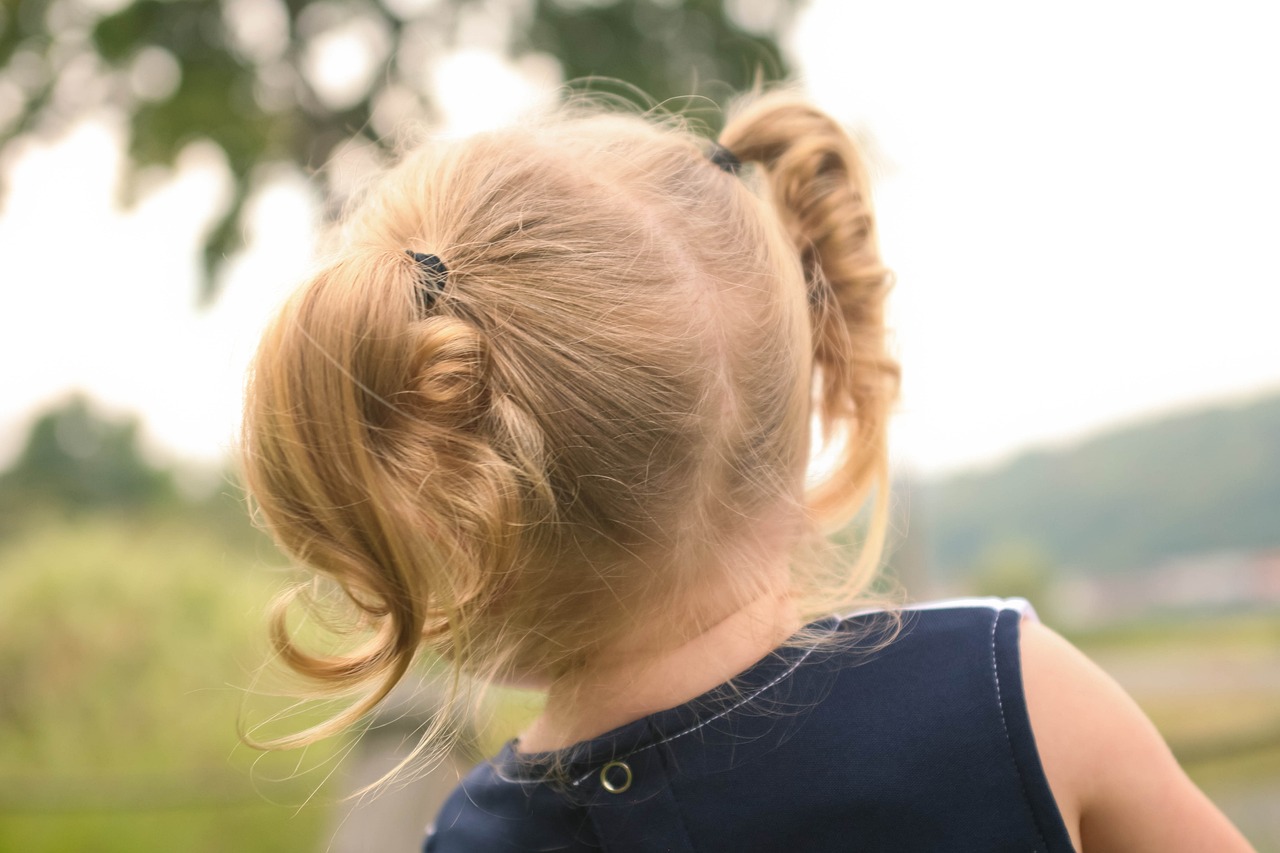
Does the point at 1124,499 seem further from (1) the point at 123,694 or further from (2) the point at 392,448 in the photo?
(1) the point at 123,694

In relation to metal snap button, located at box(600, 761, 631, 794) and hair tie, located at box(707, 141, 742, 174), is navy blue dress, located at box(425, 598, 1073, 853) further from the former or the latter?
hair tie, located at box(707, 141, 742, 174)

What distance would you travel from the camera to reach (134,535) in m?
3.75

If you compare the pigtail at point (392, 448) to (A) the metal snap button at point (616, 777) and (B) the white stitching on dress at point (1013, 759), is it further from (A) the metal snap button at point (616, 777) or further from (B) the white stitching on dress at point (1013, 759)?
(B) the white stitching on dress at point (1013, 759)

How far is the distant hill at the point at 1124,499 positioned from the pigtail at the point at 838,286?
1.69m

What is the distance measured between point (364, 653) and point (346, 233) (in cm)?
36

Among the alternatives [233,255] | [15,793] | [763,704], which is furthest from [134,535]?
[763,704]

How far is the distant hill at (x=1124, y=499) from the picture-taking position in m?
2.95

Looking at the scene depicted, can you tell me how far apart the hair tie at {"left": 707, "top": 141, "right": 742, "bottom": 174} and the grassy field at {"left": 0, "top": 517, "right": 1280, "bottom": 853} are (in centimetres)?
258

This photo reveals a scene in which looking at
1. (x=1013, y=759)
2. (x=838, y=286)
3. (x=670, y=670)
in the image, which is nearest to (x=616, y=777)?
(x=670, y=670)

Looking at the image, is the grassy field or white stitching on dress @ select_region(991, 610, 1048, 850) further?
the grassy field

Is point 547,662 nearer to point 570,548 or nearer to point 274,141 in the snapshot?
point 570,548

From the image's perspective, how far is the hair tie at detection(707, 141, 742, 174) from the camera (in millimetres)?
976

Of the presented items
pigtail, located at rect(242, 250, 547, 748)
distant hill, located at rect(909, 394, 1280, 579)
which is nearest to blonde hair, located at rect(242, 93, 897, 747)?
pigtail, located at rect(242, 250, 547, 748)

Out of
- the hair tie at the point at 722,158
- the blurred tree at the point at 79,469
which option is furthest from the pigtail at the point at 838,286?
the blurred tree at the point at 79,469
